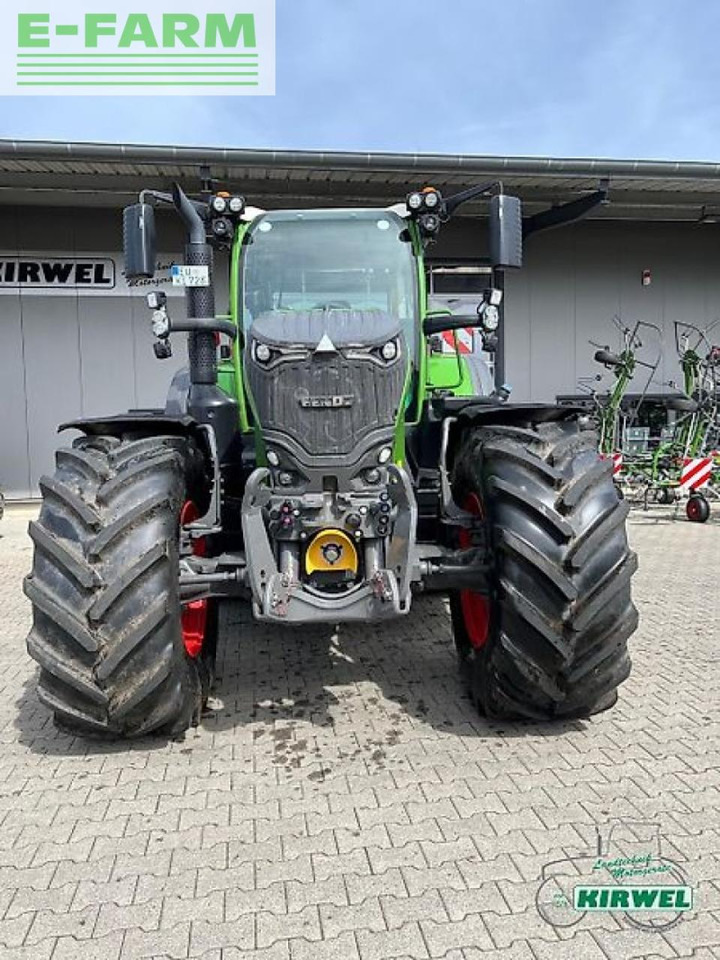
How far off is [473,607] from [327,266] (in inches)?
75.8

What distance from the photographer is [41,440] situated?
12.3 metres

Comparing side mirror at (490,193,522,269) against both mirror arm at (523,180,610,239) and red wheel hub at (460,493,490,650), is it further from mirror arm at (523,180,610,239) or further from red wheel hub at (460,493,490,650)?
mirror arm at (523,180,610,239)

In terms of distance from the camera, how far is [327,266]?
13.8 feet

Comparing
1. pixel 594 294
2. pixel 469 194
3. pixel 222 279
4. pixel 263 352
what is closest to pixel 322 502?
pixel 263 352

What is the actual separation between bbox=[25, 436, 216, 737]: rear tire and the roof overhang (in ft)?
25.0

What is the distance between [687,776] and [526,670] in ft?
2.36

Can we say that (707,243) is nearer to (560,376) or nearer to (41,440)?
(560,376)

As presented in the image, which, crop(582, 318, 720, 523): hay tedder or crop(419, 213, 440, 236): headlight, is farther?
crop(582, 318, 720, 523): hay tedder

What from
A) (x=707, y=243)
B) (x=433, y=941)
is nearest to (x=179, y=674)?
(x=433, y=941)

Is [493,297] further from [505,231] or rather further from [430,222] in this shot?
[430,222]

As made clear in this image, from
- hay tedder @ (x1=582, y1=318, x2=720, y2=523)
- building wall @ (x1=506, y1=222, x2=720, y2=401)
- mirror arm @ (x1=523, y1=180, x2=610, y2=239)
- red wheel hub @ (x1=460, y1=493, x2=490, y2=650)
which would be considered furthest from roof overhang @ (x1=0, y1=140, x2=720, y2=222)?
red wheel hub @ (x1=460, y1=493, x2=490, y2=650)

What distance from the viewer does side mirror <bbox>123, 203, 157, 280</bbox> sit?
3.85m

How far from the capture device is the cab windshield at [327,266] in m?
4.18

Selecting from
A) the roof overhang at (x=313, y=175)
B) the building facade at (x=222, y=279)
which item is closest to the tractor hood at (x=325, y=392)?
the building facade at (x=222, y=279)
